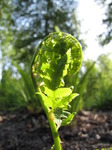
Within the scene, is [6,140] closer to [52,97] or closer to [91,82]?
[52,97]

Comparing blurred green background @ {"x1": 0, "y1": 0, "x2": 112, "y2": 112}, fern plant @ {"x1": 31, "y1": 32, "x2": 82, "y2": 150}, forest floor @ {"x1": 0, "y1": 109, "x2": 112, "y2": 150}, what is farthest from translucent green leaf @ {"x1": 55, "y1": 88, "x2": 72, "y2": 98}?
blurred green background @ {"x1": 0, "y1": 0, "x2": 112, "y2": 112}

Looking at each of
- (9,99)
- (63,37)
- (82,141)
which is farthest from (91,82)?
(63,37)

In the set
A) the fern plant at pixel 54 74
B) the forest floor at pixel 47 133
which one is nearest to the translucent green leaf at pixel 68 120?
the fern plant at pixel 54 74

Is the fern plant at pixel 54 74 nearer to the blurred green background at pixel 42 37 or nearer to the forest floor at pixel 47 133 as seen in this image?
the forest floor at pixel 47 133

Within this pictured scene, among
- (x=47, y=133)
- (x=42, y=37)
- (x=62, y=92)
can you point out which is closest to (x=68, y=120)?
(x=62, y=92)

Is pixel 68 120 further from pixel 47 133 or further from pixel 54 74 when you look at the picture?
pixel 47 133

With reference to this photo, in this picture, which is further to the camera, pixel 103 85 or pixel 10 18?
pixel 10 18

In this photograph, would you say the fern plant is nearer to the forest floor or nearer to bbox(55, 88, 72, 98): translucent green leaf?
bbox(55, 88, 72, 98): translucent green leaf
